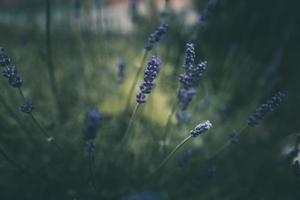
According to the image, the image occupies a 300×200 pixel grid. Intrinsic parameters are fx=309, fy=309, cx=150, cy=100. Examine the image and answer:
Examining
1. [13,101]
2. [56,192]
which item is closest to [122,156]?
[56,192]

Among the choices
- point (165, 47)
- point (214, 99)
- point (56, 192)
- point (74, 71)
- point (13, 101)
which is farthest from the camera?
→ point (165, 47)

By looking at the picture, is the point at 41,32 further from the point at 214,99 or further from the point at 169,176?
the point at 169,176

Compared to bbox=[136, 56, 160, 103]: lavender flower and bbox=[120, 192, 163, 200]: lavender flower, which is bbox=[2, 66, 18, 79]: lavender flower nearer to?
bbox=[136, 56, 160, 103]: lavender flower

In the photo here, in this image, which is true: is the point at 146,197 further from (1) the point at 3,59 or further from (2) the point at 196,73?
(1) the point at 3,59

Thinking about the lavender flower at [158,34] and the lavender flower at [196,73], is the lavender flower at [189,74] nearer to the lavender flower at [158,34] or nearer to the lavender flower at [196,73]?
the lavender flower at [196,73]

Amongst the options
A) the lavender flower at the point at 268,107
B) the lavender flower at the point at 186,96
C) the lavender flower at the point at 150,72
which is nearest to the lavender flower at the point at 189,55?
the lavender flower at the point at 150,72

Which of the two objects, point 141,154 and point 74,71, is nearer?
point 141,154

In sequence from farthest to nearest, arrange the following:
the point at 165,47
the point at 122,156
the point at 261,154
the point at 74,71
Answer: the point at 165,47 → the point at 74,71 → the point at 261,154 → the point at 122,156

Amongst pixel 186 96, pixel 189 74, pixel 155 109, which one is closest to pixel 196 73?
pixel 189 74
